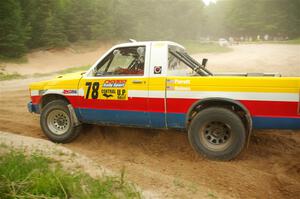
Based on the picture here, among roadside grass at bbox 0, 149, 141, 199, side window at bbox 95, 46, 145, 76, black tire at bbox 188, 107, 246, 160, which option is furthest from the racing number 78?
black tire at bbox 188, 107, 246, 160

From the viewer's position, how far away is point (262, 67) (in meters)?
19.3

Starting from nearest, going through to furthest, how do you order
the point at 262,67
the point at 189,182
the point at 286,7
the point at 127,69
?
the point at 189,182
the point at 127,69
the point at 262,67
the point at 286,7

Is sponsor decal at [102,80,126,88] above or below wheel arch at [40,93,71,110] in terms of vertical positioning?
above

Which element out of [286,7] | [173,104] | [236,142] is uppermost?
[286,7]

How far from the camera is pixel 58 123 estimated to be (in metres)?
6.32

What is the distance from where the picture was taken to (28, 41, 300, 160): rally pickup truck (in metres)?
4.79

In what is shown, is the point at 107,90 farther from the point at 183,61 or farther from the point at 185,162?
the point at 185,162

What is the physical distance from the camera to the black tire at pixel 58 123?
6.12 m

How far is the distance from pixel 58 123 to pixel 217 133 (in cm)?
319

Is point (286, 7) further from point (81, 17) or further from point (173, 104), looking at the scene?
point (173, 104)

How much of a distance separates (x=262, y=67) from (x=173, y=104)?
→ 1566cm

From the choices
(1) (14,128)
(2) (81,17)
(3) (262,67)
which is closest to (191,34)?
(2) (81,17)

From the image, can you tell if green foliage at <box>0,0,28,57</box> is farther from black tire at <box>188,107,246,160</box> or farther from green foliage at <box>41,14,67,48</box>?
black tire at <box>188,107,246,160</box>

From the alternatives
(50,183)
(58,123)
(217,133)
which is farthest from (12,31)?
(50,183)
